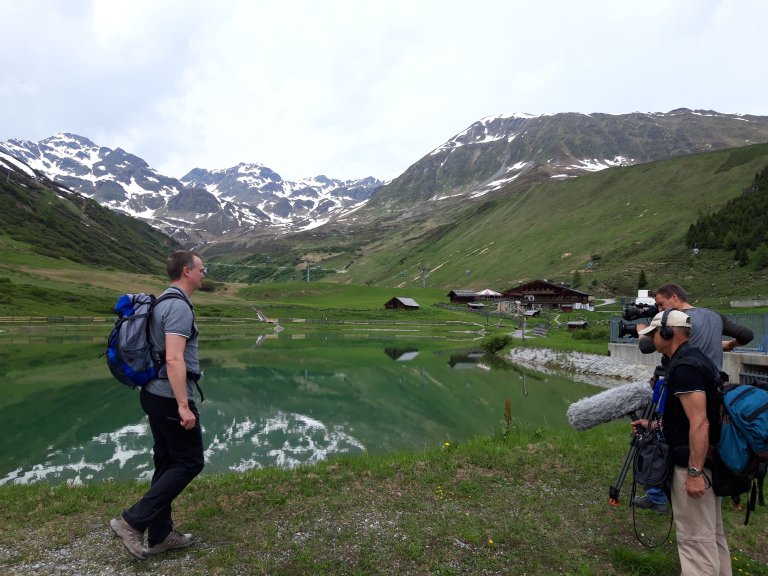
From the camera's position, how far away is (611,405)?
12.4m

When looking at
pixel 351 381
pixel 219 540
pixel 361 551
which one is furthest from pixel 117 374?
pixel 351 381

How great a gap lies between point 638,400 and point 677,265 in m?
97.8

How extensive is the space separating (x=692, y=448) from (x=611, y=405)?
775cm

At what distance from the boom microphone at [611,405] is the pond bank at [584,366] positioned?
700 inches

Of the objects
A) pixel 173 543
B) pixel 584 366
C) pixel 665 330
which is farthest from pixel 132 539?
pixel 584 366

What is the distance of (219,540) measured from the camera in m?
7.05

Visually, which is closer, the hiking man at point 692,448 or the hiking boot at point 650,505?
the hiking man at point 692,448

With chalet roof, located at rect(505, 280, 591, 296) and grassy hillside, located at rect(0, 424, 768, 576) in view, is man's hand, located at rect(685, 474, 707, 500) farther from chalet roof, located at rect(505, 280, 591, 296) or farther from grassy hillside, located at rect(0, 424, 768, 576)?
chalet roof, located at rect(505, 280, 591, 296)

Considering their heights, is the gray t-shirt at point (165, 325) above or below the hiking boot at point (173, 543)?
above

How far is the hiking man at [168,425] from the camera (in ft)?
21.2

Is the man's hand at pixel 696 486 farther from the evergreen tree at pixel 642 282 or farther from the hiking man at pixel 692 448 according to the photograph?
the evergreen tree at pixel 642 282

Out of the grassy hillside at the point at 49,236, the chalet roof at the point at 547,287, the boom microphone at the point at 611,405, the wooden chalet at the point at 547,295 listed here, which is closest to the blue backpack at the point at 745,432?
the boom microphone at the point at 611,405

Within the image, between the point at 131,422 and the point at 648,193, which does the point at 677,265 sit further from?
the point at 131,422

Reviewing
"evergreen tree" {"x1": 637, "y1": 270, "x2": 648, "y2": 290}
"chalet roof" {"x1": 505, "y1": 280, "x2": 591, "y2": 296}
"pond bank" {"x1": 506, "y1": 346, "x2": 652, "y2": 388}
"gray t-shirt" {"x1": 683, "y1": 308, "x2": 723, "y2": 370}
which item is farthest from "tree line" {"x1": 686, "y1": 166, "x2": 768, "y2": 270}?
"gray t-shirt" {"x1": 683, "y1": 308, "x2": 723, "y2": 370}
